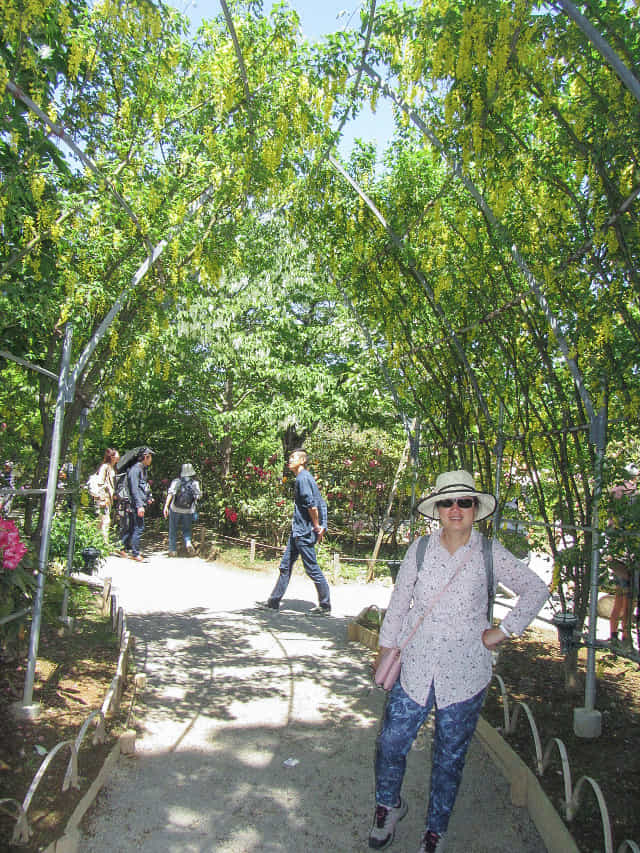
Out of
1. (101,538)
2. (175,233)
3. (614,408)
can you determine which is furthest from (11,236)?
(614,408)

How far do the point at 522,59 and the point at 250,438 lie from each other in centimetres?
902

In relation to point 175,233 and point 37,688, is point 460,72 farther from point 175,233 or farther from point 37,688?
point 37,688

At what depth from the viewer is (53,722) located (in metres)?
3.82

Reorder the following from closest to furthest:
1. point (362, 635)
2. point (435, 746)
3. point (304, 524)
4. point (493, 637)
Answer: point (493, 637) → point (435, 746) → point (362, 635) → point (304, 524)

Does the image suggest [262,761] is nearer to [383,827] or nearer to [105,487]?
[383,827]

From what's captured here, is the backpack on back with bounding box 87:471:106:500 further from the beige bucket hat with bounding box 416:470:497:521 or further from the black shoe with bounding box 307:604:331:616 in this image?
the beige bucket hat with bounding box 416:470:497:521

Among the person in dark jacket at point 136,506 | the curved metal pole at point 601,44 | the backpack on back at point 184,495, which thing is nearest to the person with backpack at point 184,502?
the backpack on back at point 184,495

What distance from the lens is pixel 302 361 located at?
1180cm

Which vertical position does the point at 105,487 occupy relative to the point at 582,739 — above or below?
above

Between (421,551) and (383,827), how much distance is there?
3.58 feet

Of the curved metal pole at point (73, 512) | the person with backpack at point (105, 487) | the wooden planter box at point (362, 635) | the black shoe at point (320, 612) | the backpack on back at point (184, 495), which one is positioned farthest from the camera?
the backpack on back at point (184, 495)

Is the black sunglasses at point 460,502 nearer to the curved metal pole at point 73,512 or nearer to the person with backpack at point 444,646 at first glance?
the person with backpack at point 444,646

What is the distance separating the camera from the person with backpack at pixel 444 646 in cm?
274

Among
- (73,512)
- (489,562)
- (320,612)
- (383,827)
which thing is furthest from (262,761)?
(320,612)
